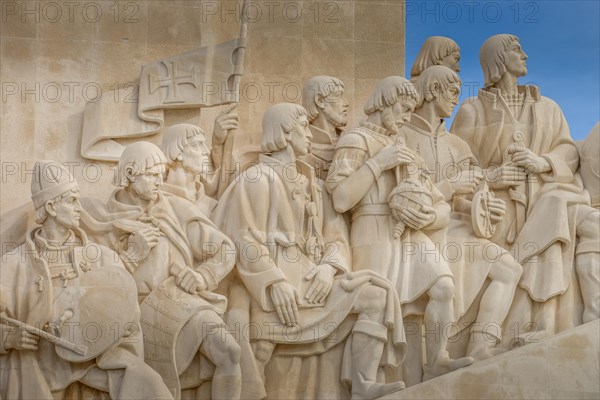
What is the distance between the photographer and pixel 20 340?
47.0 ft

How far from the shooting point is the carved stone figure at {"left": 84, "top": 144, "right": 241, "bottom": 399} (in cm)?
1473

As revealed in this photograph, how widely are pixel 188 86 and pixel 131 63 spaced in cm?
53

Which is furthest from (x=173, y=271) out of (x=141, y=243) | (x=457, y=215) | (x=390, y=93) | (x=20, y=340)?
(x=457, y=215)

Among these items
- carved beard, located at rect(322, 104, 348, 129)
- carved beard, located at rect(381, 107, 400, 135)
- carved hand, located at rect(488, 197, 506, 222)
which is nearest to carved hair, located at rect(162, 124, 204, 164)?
carved beard, located at rect(322, 104, 348, 129)

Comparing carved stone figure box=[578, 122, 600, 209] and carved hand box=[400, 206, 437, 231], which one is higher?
carved stone figure box=[578, 122, 600, 209]

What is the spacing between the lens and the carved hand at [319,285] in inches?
595

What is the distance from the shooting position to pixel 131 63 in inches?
639

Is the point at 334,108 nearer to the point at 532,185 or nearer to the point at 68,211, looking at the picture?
the point at 532,185

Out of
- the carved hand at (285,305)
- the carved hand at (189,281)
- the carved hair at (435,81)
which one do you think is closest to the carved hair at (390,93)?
the carved hair at (435,81)

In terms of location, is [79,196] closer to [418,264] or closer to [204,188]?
[204,188]

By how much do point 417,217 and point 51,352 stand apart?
302cm

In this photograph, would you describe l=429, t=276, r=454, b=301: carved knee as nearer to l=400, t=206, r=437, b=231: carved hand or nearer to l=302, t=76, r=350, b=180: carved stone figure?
l=400, t=206, r=437, b=231: carved hand

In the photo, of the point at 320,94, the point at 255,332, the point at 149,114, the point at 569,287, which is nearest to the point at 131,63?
the point at 149,114

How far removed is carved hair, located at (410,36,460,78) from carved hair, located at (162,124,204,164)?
246 cm
